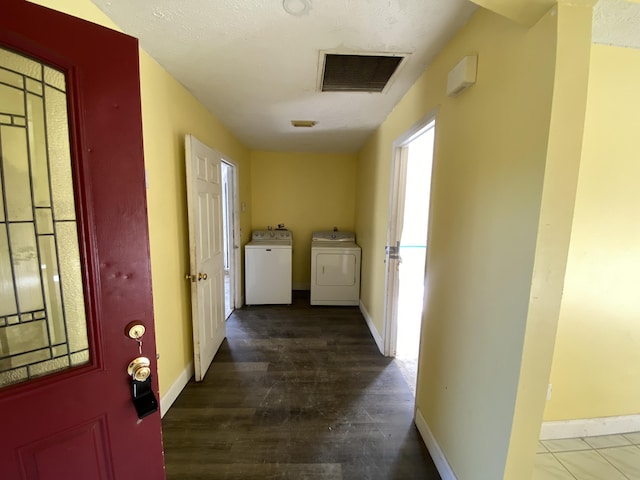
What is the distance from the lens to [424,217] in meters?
4.25

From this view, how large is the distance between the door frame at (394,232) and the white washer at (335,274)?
1.22m

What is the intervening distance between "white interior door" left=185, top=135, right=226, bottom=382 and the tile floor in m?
2.29

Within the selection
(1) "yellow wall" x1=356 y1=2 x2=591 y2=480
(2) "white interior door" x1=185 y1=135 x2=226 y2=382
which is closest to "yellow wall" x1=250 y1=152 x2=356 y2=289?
(2) "white interior door" x1=185 y1=135 x2=226 y2=382

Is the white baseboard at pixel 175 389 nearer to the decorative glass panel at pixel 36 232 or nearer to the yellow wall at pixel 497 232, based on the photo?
the decorative glass panel at pixel 36 232

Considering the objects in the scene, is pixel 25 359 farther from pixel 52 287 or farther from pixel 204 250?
pixel 204 250

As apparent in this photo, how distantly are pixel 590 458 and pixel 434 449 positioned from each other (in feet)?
2.88

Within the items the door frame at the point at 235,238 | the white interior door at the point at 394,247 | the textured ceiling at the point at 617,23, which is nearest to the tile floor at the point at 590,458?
the white interior door at the point at 394,247

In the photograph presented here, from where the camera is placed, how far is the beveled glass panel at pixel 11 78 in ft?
2.24

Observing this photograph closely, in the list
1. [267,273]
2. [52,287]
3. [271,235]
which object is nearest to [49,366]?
[52,287]

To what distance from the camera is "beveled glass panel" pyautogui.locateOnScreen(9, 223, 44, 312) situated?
735 millimetres

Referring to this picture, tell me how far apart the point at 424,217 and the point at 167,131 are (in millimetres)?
3712

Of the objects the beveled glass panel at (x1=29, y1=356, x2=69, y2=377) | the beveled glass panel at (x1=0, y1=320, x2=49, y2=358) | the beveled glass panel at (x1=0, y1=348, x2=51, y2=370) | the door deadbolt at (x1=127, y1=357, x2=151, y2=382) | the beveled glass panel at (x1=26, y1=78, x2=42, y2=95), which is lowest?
the door deadbolt at (x1=127, y1=357, x2=151, y2=382)

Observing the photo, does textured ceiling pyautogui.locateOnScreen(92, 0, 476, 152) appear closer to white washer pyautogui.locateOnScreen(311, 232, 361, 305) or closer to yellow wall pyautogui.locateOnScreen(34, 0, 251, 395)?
yellow wall pyautogui.locateOnScreen(34, 0, 251, 395)

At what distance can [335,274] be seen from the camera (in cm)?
367
